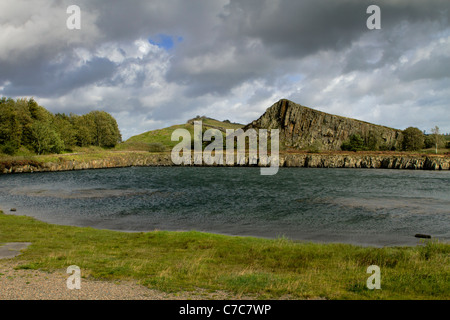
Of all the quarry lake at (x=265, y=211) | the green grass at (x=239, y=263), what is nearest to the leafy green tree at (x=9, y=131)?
the quarry lake at (x=265, y=211)

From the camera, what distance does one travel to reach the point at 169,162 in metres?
130

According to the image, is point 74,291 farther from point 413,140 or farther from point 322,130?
point 322,130

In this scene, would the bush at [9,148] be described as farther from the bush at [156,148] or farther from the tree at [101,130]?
the bush at [156,148]

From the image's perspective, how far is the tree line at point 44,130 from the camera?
111 metres

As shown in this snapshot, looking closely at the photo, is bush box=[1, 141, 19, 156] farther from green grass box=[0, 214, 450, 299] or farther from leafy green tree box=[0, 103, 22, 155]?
green grass box=[0, 214, 450, 299]

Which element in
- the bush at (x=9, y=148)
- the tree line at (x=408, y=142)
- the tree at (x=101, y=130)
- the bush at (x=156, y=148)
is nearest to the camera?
the bush at (x=9, y=148)

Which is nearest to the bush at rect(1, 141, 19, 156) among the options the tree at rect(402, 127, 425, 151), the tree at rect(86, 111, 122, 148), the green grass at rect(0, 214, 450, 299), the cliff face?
the tree at rect(86, 111, 122, 148)

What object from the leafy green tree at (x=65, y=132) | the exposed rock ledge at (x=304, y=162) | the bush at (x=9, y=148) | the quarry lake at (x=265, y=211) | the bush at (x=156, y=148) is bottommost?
the quarry lake at (x=265, y=211)

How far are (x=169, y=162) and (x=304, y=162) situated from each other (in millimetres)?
57105

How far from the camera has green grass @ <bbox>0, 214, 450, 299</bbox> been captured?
1177 cm

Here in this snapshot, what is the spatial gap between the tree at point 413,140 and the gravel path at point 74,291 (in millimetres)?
165121

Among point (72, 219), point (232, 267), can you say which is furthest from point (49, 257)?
point (72, 219)
